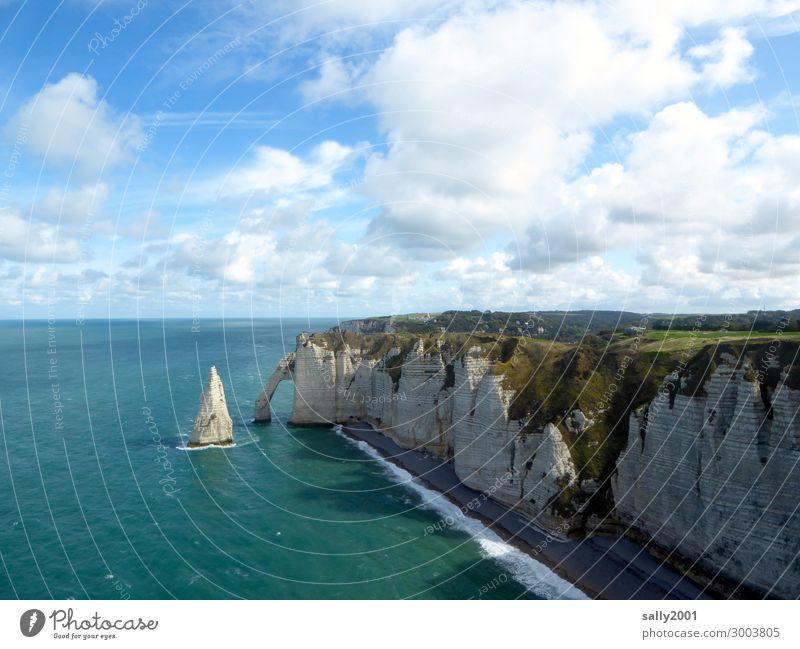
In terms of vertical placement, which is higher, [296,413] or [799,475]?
[799,475]

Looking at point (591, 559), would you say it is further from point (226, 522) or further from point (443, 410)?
point (226, 522)

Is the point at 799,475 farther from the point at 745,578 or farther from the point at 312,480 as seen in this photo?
the point at 312,480

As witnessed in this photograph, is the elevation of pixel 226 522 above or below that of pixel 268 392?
below

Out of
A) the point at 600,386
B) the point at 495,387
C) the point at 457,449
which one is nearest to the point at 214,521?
the point at 457,449
